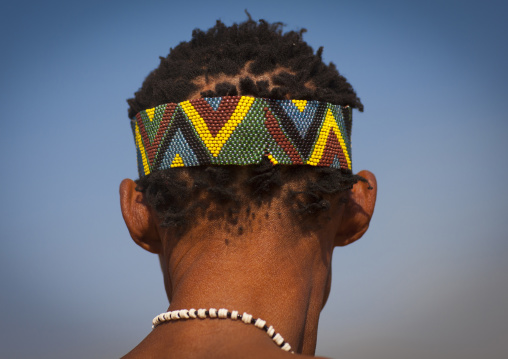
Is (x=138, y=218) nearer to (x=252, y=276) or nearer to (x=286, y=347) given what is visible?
(x=252, y=276)

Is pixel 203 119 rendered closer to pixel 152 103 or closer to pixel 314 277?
pixel 152 103

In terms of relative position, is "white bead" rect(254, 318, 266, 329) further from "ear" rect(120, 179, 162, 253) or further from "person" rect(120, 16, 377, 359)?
"ear" rect(120, 179, 162, 253)

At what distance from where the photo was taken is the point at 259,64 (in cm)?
285

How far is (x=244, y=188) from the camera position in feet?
9.05

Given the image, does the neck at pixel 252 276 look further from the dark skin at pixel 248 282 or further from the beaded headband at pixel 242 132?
the beaded headband at pixel 242 132

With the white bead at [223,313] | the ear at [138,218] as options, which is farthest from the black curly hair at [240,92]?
the white bead at [223,313]

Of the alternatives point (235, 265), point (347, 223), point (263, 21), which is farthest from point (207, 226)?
point (263, 21)

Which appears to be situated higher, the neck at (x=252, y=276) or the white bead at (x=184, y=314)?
the neck at (x=252, y=276)

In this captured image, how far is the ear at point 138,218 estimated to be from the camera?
10.4ft

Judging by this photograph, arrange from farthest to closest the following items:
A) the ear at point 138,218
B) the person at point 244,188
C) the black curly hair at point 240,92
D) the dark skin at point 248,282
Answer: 1. the ear at point 138,218
2. the black curly hair at point 240,92
3. the person at point 244,188
4. the dark skin at point 248,282

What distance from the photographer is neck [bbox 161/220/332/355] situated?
265 centimetres

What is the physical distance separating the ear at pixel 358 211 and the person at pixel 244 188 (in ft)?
0.68

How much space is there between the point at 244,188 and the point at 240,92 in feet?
1.36

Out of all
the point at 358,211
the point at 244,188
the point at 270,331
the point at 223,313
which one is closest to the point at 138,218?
the point at 244,188
